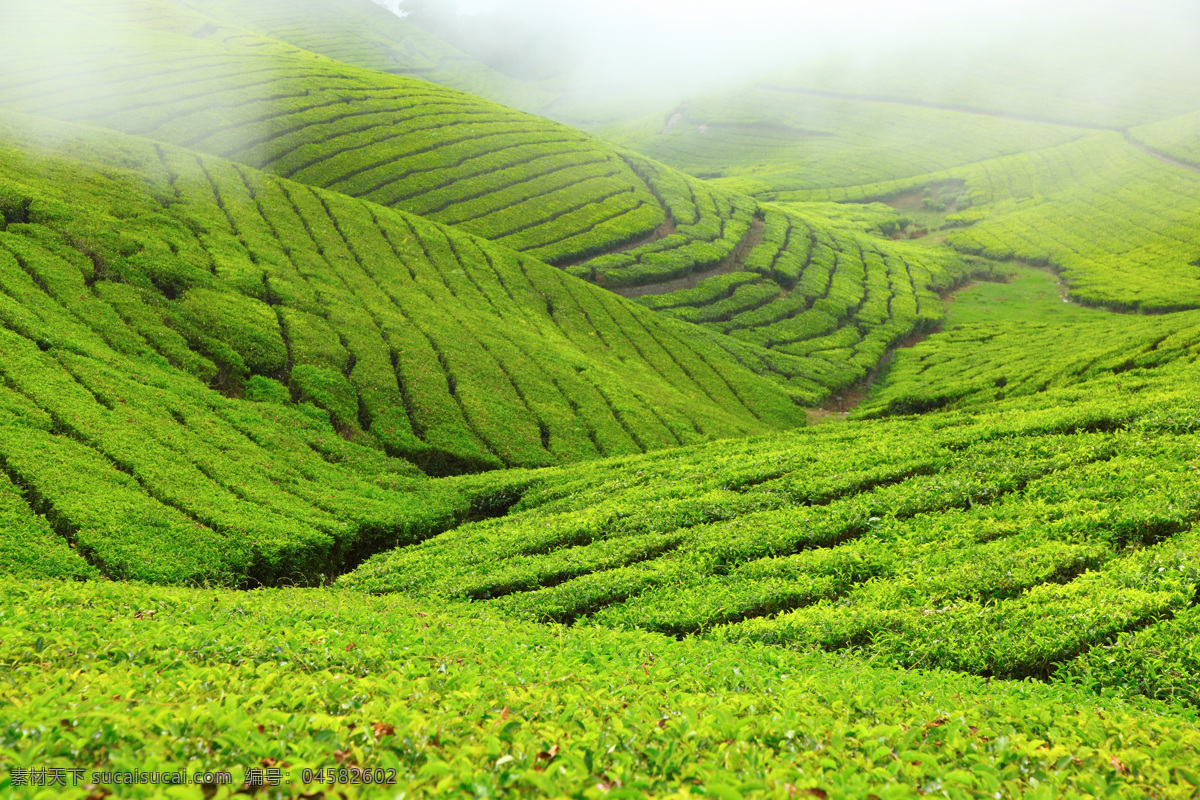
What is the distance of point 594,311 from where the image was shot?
40656 millimetres

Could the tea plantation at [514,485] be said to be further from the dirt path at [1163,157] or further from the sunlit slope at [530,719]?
the dirt path at [1163,157]

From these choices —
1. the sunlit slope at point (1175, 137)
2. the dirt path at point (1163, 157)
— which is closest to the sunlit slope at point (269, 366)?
the dirt path at point (1163, 157)

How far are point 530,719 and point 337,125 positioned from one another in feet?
189

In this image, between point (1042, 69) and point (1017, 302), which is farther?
point (1042, 69)

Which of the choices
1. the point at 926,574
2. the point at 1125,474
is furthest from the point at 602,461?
the point at 1125,474

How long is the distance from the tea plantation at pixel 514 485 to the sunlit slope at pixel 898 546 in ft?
0.30

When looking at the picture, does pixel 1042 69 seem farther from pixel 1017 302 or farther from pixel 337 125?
pixel 337 125

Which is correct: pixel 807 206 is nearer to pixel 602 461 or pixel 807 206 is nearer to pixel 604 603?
pixel 602 461

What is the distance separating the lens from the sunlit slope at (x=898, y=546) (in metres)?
9.72

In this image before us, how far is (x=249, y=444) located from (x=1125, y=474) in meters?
23.6

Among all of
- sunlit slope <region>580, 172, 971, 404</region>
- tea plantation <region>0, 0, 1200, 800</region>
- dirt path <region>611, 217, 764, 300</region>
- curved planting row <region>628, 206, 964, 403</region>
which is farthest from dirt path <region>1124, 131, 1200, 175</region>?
dirt path <region>611, 217, 764, 300</region>

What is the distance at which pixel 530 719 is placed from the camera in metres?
5.61

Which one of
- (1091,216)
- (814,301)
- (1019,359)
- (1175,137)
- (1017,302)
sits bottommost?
(1019,359)

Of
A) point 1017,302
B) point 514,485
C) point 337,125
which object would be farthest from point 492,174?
point 1017,302
